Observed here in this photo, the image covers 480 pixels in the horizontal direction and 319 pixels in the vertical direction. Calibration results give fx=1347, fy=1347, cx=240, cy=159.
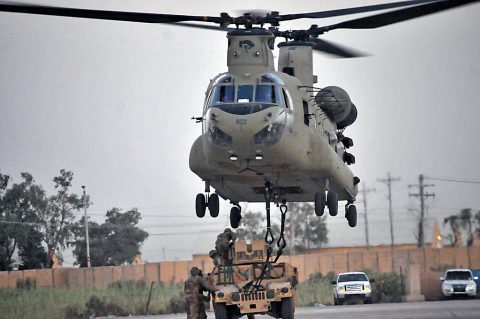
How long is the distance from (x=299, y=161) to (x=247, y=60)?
108 inches

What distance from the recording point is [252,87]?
31.9 metres

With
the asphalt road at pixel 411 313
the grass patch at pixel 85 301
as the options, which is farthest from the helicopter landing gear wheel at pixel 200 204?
the grass patch at pixel 85 301

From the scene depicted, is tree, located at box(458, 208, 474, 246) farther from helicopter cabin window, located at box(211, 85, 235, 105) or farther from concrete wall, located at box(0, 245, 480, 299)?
helicopter cabin window, located at box(211, 85, 235, 105)

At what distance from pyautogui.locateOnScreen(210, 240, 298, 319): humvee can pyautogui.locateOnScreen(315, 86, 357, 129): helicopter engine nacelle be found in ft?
15.1

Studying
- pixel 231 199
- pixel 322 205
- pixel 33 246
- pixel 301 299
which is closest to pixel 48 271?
pixel 33 246

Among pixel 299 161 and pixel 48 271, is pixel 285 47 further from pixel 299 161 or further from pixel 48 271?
pixel 48 271

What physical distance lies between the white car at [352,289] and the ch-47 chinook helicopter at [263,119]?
1701 cm

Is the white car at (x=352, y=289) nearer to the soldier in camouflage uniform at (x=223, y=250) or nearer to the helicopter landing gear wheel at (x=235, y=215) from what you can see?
the helicopter landing gear wheel at (x=235, y=215)

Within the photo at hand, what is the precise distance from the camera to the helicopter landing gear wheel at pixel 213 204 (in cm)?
3581

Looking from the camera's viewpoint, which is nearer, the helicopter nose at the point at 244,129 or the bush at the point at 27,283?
the helicopter nose at the point at 244,129

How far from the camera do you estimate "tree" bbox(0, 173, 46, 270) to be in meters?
52.4

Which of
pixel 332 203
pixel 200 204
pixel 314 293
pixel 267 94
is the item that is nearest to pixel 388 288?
pixel 314 293

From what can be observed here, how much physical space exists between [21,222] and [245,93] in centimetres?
2571

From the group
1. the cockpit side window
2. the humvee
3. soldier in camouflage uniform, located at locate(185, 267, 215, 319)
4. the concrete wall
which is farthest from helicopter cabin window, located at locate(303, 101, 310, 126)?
the concrete wall
